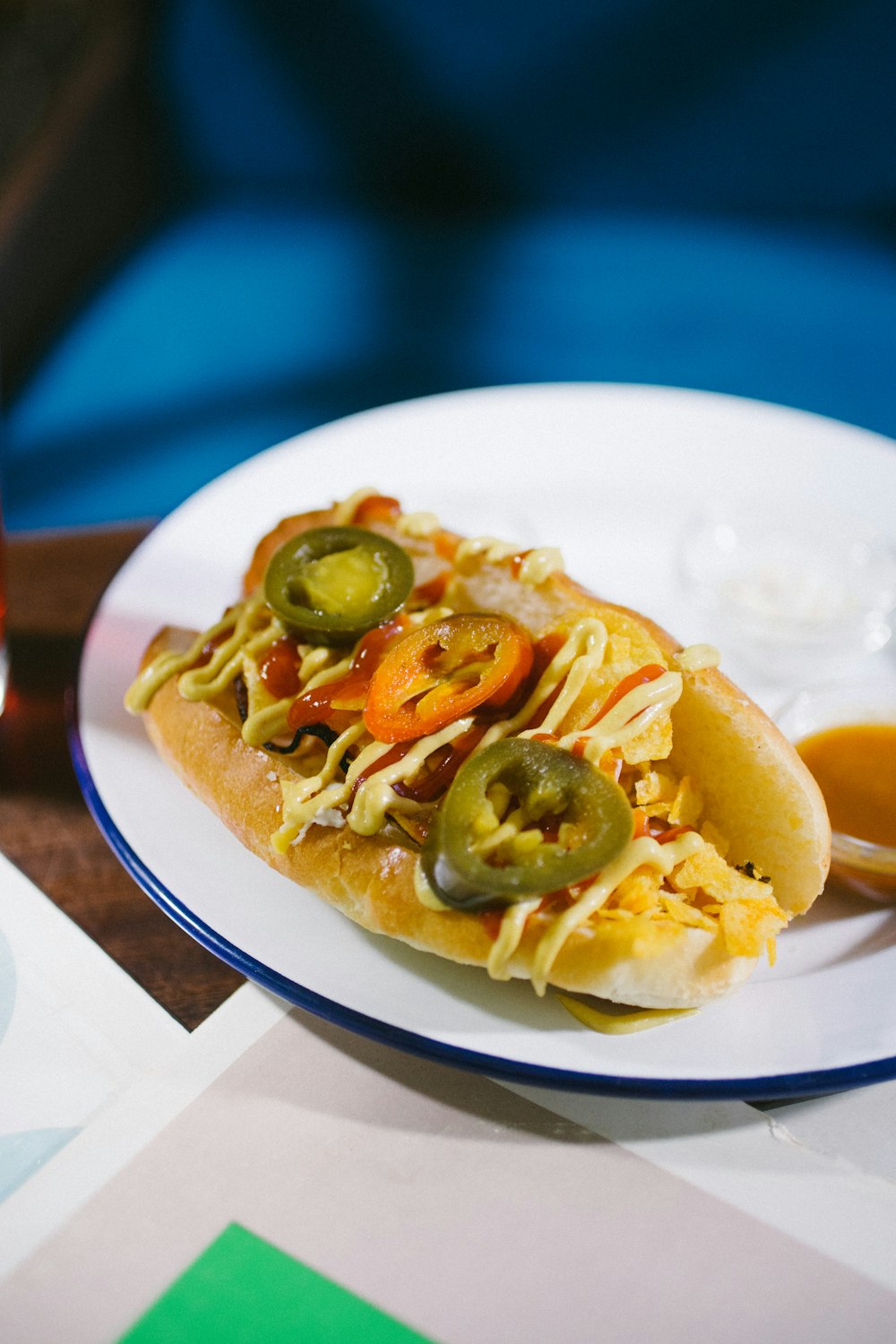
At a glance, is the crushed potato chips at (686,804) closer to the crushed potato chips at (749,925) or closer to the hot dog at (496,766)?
the hot dog at (496,766)

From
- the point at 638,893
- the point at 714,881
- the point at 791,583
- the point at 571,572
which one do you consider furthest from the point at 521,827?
the point at 791,583

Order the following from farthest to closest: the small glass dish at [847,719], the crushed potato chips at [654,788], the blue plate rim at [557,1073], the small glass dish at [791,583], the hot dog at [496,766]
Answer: the small glass dish at [791,583], the small glass dish at [847,719], the crushed potato chips at [654,788], the hot dog at [496,766], the blue plate rim at [557,1073]

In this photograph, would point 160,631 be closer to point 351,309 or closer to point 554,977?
point 554,977

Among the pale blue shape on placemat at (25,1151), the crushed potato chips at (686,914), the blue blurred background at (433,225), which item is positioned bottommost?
the pale blue shape on placemat at (25,1151)

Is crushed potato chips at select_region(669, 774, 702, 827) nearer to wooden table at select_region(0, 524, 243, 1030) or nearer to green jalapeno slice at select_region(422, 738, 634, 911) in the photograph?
green jalapeno slice at select_region(422, 738, 634, 911)

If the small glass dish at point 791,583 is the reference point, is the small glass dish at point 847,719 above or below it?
below

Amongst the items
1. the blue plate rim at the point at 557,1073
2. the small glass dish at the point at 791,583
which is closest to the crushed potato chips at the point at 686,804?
the blue plate rim at the point at 557,1073

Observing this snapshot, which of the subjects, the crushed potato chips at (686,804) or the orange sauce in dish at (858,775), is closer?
the crushed potato chips at (686,804)

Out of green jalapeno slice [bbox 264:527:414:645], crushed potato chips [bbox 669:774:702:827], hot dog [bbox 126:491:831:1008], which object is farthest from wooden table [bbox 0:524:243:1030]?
crushed potato chips [bbox 669:774:702:827]
